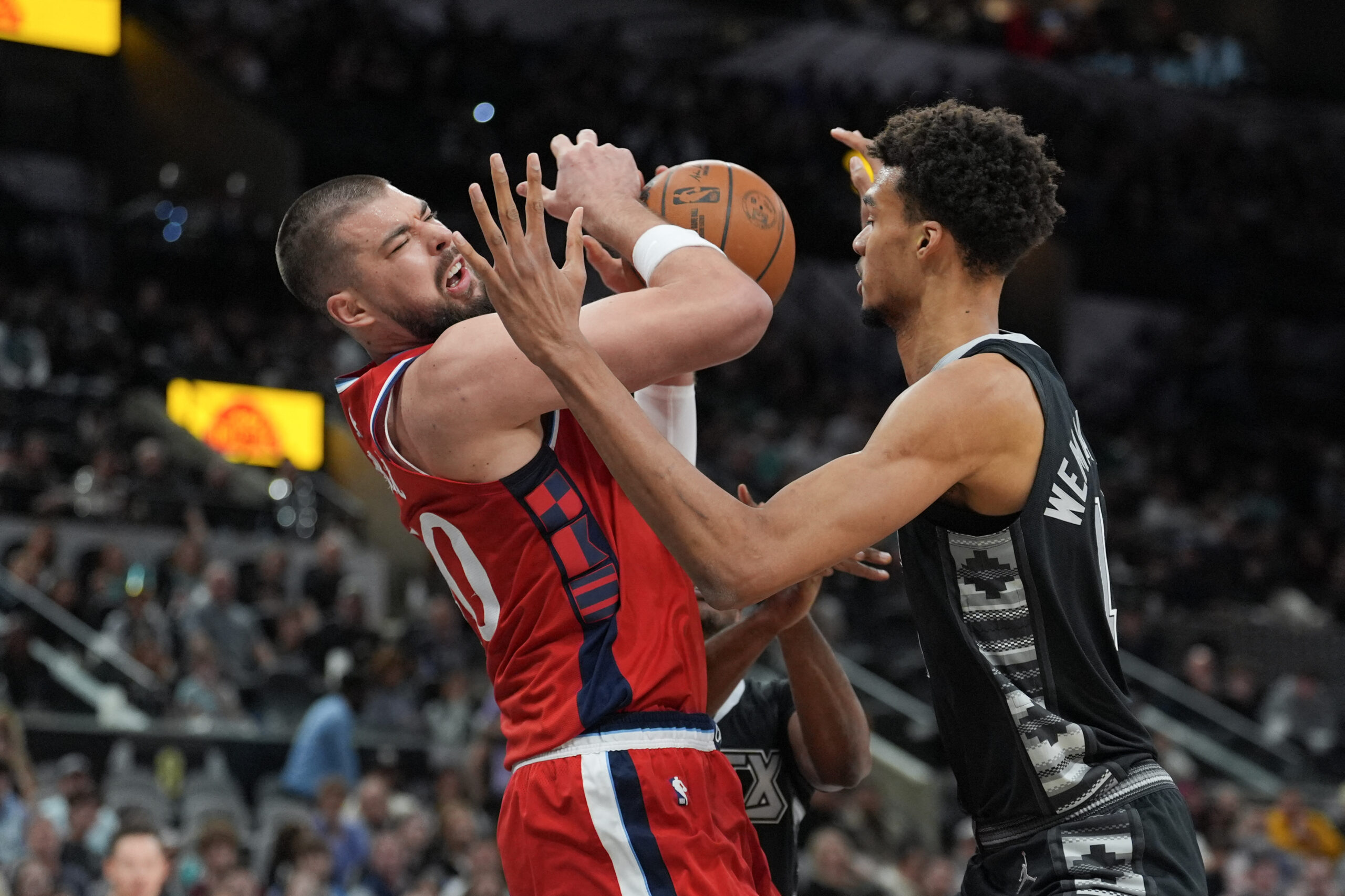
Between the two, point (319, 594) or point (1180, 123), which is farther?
point (1180, 123)

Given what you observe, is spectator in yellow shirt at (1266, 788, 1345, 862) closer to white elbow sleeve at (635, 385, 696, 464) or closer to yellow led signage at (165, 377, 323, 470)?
yellow led signage at (165, 377, 323, 470)

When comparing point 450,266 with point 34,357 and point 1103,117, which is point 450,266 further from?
point 1103,117

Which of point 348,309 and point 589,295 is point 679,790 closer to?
point 348,309

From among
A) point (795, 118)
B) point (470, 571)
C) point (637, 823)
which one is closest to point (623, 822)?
point (637, 823)

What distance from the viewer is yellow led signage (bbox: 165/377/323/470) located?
53.7 feet

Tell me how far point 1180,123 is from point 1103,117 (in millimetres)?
1900

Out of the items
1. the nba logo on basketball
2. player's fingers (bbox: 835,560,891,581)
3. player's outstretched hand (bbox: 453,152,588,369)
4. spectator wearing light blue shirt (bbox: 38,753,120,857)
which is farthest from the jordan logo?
spectator wearing light blue shirt (bbox: 38,753,120,857)

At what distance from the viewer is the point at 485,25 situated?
23.2 metres

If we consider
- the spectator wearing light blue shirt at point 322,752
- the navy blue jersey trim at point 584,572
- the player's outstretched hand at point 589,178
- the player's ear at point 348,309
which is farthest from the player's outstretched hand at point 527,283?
the spectator wearing light blue shirt at point 322,752

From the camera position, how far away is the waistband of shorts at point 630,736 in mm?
2824

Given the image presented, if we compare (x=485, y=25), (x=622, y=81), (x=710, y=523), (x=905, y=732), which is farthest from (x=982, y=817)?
(x=485, y=25)

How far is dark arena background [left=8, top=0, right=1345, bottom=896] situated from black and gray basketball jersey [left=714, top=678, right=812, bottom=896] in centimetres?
162

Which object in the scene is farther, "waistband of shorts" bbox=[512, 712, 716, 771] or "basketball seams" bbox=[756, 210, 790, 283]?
"basketball seams" bbox=[756, 210, 790, 283]

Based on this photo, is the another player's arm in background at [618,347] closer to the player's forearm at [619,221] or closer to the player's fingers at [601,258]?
the player's forearm at [619,221]
